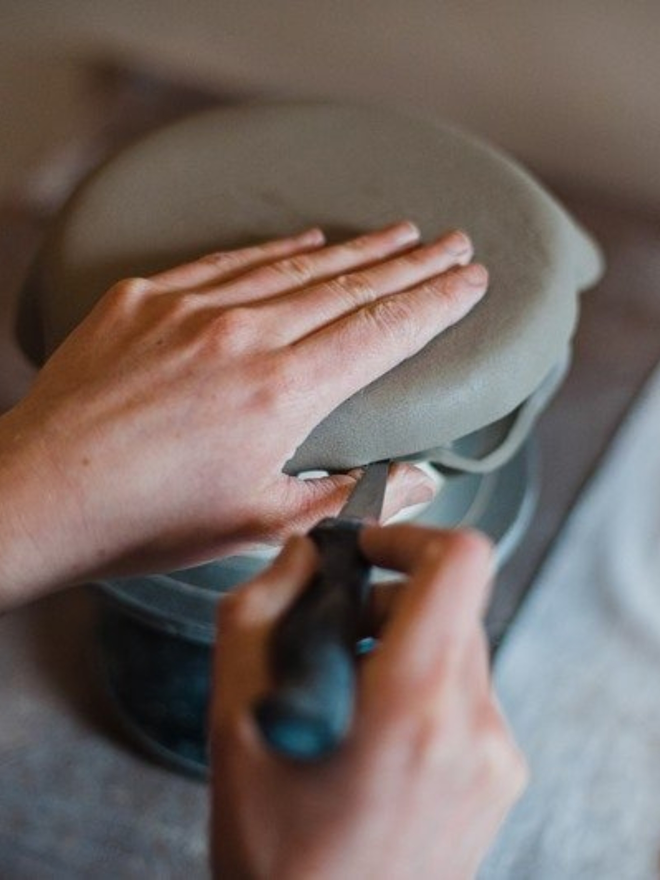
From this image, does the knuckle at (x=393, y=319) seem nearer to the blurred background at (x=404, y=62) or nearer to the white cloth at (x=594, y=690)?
the white cloth at (x=594, y=690)

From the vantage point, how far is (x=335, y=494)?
60 cm

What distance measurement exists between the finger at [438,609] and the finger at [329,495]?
0.45 ft

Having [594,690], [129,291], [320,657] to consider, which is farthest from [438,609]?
[594,690]

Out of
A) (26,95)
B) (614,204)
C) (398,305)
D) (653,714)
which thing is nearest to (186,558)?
(398,305)

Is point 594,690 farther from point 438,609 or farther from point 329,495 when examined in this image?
point 438,609

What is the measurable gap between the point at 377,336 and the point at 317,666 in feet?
0.74

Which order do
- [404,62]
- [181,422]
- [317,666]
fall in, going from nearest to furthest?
1. [317,666]
2. [181,422]
3. [404,62]

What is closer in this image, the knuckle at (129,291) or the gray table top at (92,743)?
the knuckle at (129,291)

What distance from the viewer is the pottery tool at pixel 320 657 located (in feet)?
1.28

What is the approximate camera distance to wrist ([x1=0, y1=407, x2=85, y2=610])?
554 millimetres

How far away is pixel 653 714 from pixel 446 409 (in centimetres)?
34

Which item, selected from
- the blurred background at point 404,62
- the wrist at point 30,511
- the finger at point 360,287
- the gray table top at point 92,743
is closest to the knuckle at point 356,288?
the finger at point 360,287

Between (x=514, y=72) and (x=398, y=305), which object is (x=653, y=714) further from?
(x=514, y=72)

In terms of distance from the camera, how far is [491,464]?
0.67 meters
